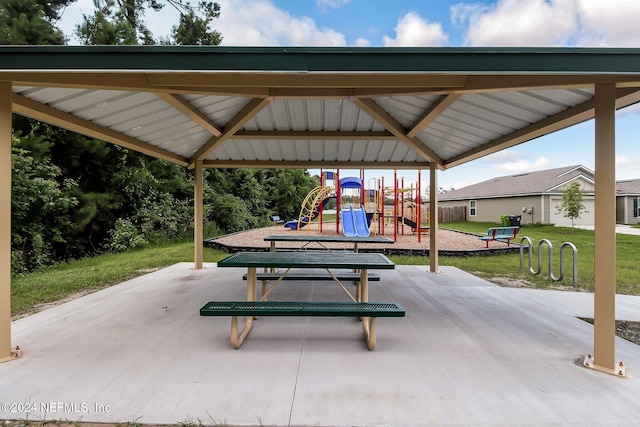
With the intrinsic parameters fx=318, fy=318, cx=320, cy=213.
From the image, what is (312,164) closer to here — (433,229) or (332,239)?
(332,239)

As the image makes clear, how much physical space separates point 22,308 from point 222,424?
14.3 feet

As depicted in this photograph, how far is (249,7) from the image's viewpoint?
671 inches

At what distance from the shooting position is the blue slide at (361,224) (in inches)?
482

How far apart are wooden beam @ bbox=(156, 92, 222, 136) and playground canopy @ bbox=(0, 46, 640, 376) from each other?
1.0 inches

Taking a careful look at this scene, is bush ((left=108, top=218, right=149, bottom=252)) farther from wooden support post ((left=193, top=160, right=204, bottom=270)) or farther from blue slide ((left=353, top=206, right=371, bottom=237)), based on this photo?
blue slide ((left=353, top=206, right=371, bottom=237))

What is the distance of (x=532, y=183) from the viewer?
78.8 feet

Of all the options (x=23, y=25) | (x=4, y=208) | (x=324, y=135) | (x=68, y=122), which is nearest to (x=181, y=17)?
(x=23, y=25)

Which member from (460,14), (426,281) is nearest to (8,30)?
(426,281)

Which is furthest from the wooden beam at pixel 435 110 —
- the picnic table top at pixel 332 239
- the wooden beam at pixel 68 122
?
the wooden beam at pixel 68 122

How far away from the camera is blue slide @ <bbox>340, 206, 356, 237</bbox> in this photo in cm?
1226

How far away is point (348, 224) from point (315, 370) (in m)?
10.2

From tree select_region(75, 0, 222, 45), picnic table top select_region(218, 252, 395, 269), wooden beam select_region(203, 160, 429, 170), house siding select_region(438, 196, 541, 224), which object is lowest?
picnic table top select_region(218, 252, 395, 269)

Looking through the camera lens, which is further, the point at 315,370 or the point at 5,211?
the point at 5,211

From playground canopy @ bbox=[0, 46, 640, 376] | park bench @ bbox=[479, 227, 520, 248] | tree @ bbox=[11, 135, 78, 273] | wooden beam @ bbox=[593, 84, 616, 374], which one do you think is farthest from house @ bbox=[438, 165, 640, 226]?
tree @ bbox=[11, 135, 78, 273]
